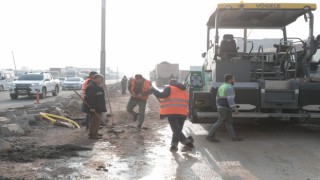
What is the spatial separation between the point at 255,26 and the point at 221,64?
98.5 inches

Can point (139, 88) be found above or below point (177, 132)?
above

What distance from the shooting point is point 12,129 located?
924cm

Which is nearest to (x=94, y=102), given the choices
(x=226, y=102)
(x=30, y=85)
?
(x=226, y=102)

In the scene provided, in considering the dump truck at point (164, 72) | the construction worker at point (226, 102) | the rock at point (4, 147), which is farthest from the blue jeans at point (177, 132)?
the dump truck at point (164, 72)

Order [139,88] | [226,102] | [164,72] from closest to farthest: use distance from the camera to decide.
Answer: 1. [226,102]
2. [139,88]
3. [164,72]

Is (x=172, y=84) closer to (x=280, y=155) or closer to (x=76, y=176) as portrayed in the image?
(x=280, y=155)

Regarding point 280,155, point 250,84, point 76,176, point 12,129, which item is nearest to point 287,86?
point 250,84

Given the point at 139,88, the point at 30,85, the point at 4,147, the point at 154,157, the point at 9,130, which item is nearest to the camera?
the point at 4,147

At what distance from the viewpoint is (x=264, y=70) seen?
9.99 metres

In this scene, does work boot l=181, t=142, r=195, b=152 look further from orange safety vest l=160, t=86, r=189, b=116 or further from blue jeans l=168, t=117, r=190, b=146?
orange safety vest l=160, t=86, r=189, b=116

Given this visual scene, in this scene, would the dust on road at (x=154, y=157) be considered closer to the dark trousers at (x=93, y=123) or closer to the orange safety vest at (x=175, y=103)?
the dark trousers at (x=93, y=123)

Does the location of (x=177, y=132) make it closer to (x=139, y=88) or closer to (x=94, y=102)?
(x=94, y=102)

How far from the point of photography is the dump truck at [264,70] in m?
9.10

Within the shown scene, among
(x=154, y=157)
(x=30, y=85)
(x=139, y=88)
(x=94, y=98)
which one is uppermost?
(x=139, y=88)
